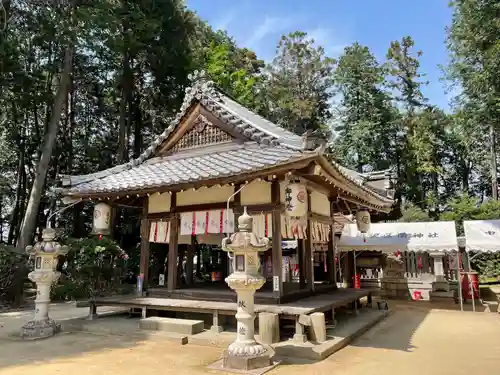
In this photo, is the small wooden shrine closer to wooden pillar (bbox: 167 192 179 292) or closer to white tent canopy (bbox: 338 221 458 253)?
wooden pillar (bbox: 167 192 179 292)

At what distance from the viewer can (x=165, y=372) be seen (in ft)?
17.3

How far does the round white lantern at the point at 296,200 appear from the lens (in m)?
7.41

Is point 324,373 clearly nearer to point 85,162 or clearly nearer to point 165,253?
point 165,253

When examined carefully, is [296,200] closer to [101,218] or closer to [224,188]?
[224,188]

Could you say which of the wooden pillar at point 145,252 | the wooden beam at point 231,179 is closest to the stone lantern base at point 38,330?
the wooden pillar at point 145,252

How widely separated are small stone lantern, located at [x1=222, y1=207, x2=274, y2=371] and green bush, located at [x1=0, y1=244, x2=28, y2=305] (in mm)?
11158

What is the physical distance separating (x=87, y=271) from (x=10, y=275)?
2.83m

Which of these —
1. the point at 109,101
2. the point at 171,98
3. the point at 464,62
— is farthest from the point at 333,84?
the point at 109,101

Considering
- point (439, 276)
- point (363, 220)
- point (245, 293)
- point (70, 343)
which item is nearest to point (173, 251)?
point (70, 343)

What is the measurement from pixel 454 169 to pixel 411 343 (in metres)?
34.8

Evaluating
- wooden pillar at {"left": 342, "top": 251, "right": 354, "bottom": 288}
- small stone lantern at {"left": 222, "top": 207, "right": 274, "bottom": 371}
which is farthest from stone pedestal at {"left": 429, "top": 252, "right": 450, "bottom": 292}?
small stone lantern at {"left": 222, "top": 207, "right": 274, "bottom": 371}

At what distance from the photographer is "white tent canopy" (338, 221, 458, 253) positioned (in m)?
13.0

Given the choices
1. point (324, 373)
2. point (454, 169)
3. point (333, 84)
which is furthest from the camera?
point (454, 169)

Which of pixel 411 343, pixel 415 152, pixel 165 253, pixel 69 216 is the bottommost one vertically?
pixel 411 343
